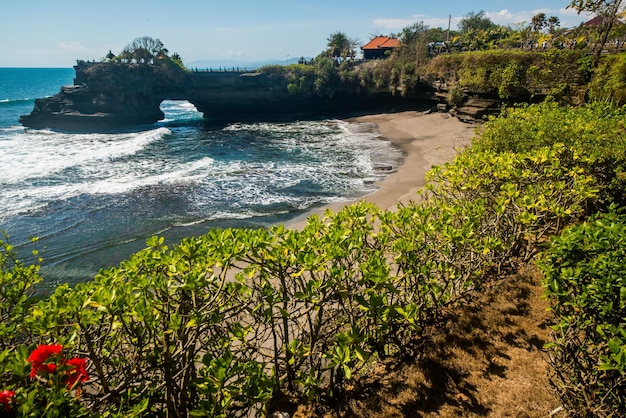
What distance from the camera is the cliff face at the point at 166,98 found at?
130ft

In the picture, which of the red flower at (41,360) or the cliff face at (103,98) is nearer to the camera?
the red flower at (41,360)

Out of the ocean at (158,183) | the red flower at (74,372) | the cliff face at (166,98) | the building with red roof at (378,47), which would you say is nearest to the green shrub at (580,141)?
the ocean at (158,183)

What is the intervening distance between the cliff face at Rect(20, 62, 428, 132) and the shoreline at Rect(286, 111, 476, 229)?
6257 millimetres

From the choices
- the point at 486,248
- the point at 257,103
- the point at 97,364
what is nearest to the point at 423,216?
the point at 486,248

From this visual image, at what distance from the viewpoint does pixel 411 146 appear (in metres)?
26.3

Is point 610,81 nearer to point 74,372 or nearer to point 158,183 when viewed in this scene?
point 158,183

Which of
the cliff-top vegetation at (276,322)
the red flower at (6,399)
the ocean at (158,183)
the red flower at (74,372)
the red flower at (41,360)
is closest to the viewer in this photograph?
the red flower at (6,399)

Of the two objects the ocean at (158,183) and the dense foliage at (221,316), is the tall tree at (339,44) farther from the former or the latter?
the dense foliage at (221,316)

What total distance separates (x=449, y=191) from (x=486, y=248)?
10.8ft

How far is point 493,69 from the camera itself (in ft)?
95.3

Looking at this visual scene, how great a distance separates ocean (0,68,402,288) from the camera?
13.9 m

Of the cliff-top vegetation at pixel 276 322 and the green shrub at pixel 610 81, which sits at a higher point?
the green shrub at pixel 610 81

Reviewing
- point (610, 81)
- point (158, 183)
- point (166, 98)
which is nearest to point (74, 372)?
point (158, 183)

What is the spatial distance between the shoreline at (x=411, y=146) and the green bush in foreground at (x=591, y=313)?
23.2 feet
